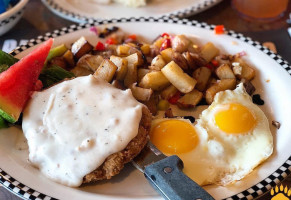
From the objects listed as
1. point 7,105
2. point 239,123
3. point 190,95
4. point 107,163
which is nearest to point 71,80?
point 7,105

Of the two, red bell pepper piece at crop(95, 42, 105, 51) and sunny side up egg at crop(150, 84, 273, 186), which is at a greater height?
red bell pepper piece at crop(95, 42, 105, 51)

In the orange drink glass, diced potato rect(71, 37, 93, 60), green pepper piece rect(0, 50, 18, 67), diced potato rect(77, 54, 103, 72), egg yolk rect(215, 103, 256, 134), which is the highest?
green pepper piece rect(0, 50, 18, 67)

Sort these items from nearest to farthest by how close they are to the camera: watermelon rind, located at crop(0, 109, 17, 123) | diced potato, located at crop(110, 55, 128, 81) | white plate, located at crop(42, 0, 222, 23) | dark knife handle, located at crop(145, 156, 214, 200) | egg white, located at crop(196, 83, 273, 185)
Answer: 1. dark knife handle, located at crop(145, 156, 214, 200)
2. egg white, located at crop(196, 83, 273, 185)
3. watermelon rind, located at crop(0, 109, 17, 123)
4. diced potato, located at crop(110, 55, 128, 81)
5. white plate, located at crop(42, 0, 222, 23)

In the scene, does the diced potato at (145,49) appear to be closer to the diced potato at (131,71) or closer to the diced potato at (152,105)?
the diced potato at (131,71)

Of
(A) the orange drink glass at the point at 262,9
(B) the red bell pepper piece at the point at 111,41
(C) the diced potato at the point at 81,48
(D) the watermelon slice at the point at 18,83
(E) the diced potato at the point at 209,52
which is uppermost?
(D) the watermelon slice at the point at 18,83

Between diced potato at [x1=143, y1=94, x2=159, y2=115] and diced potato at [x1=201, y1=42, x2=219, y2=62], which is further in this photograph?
diced potato at [x1=201, y1=42, x2=219, y2=62]

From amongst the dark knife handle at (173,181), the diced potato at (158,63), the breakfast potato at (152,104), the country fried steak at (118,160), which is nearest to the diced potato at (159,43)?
the diced potato at (158,63)

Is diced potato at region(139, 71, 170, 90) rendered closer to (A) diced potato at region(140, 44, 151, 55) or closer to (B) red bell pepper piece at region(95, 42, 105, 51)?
(A) diced potato at region(140, 44, 151, 55)

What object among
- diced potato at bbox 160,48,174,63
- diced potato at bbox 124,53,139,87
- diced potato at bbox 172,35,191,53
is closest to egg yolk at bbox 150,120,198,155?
diced potato at bbox 124,53,139,87
